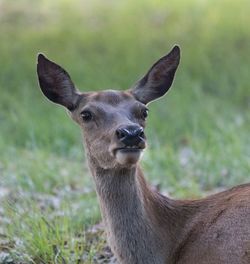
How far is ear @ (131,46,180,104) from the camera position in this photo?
706 cm

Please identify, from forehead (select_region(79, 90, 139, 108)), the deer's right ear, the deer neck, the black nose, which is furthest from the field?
the black nose

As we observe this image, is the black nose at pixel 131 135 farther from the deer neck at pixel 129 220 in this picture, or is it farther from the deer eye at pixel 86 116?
the deer eye at pixel 86 116

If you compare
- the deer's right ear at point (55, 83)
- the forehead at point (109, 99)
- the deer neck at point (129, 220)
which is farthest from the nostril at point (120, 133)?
the deer's right ear at point (55, 83)

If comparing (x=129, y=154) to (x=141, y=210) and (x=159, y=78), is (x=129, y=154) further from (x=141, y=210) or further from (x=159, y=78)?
(x=159, y=78)

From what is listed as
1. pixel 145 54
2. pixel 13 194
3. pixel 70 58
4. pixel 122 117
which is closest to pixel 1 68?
pixel 70 58

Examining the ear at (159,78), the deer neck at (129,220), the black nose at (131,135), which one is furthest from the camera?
the ear at (159,78)

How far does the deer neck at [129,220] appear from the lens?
6473 millimetres

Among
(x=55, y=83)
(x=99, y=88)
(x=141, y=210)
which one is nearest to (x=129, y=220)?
(x=141, y=210)

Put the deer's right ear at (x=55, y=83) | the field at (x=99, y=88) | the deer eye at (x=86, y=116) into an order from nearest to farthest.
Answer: the deer eye at (x=86, y=116)
the deer's right ear at (x=55, y=83)
the field at (x=99, y=88)

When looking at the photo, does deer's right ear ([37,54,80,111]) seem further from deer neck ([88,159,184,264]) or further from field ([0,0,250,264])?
field ([0,0,250,264])

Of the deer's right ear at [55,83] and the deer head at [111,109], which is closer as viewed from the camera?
the deer head at [111,109]

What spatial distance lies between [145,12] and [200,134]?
6.91m

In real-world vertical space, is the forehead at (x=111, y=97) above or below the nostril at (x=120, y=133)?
above

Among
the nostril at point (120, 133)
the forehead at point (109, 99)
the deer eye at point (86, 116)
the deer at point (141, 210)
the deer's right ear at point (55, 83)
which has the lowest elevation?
the deer at point (141, 210)
